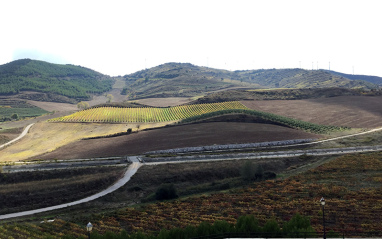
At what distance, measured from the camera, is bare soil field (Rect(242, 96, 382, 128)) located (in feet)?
343

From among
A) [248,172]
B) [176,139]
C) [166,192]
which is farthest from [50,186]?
[176,139]

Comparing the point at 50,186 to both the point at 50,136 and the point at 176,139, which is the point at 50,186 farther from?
the point at 50,136

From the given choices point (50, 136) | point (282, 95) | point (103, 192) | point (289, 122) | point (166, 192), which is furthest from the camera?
point (282, 95)

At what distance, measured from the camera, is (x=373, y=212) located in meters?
36.3

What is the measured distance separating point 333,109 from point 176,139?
61.8 metres

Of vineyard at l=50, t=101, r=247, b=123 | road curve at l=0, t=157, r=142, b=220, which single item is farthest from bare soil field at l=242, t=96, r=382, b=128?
road curve at l=0, t=157, r=142, b=220

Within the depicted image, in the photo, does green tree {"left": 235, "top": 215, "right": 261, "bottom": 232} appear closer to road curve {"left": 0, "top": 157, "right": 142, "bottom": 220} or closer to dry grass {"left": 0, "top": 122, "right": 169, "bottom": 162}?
road curve {"left": 0, "top": 157, "right": 142, "bottom": 220}

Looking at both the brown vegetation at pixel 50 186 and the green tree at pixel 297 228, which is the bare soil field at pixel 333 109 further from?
the green tree at pixel 297 228

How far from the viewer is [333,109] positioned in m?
120

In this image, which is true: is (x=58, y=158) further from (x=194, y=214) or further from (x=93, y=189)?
(x=194, y=214)

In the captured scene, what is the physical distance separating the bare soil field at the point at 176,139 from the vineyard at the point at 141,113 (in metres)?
26.4

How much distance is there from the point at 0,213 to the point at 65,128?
67052 mm

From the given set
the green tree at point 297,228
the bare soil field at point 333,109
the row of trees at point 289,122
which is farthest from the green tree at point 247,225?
the bare soil field at point 333,109

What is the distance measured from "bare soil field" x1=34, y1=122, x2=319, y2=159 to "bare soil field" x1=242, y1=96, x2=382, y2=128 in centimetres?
2212
